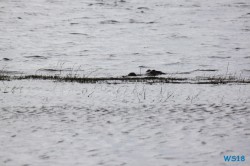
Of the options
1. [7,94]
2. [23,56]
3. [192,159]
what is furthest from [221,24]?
[192,159]

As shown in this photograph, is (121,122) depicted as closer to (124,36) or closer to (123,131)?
(123,131)

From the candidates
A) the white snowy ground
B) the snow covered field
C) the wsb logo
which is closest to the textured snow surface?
the snow covered field

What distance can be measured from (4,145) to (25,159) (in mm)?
569

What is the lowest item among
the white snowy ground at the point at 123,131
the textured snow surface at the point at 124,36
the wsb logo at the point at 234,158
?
the wsb logo at the point at 234,158

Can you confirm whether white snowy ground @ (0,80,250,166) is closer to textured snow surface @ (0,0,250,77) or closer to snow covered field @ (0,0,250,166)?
snow covered field @ (0,0,250,166)

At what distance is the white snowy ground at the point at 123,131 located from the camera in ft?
11.3

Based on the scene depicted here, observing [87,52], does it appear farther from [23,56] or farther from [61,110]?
[61,110]

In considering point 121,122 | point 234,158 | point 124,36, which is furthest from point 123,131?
point 124,36

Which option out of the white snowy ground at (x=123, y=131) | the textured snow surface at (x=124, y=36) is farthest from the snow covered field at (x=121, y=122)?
the textured snow surface at (x=124, y=36)

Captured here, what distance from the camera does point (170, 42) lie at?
105 feet

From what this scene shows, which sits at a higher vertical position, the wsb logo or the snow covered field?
the snow covered field

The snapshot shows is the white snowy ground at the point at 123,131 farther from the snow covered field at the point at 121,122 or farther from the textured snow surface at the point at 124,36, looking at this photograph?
the textured snow surface at the point at 124,36

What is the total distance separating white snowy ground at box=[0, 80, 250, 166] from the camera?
3.43 meters

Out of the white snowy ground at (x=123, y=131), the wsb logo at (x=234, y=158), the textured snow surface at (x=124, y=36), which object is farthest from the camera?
the textured snow surface at (x=124, y=36)
